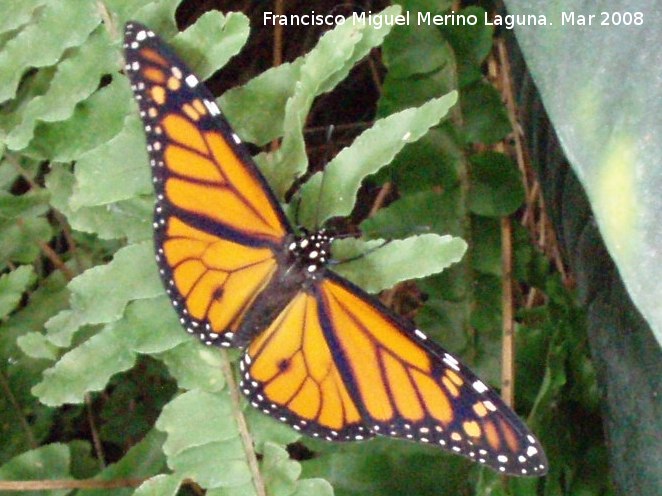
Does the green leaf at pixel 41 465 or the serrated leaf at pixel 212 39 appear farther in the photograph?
the green leaf at pixel 41 465

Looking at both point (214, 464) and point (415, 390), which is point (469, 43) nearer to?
point (415, 390)

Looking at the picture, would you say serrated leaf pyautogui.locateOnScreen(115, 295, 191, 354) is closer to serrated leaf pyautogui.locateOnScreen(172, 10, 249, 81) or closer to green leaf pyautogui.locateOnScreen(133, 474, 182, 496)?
green leaf pyautogui.locateOnScreen(133, 474, 182, 496)

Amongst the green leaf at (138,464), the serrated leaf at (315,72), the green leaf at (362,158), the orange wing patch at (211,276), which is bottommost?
the green leaf at (138,464)

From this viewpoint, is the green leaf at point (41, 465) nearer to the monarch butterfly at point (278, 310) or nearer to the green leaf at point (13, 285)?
the green leaf at point (13, 285)

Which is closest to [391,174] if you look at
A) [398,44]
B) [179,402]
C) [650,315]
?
[398,44]

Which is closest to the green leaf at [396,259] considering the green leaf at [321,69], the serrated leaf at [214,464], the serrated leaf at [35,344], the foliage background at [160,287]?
the foliage background at [160,287]

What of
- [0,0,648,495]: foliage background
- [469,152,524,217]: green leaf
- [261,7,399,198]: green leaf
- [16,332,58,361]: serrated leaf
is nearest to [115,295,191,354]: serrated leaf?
[0,0,648,495]: foliage background

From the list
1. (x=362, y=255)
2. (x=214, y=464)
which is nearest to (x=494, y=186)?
(x=362, y=255)

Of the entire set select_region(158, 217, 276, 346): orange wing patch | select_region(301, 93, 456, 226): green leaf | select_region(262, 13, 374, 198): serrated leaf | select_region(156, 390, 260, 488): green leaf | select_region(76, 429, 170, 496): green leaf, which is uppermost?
select_region(262, 13, 374, 198): serrated leaf
